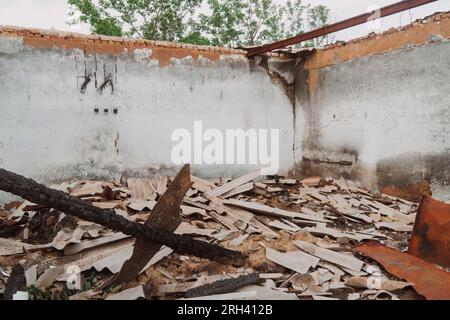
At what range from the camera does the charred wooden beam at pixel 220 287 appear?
12.3ft

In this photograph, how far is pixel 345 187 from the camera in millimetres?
8914

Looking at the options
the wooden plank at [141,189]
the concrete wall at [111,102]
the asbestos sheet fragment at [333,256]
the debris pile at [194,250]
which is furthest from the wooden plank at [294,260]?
the concrete wall at [111,102]

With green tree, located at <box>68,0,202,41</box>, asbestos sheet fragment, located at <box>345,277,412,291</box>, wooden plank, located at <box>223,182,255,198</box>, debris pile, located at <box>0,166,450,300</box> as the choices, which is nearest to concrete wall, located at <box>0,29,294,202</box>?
debris pile, located at <box>0,166,450,300</box>

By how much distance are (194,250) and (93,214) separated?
1.24m

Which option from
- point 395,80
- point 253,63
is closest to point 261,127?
point 253,63

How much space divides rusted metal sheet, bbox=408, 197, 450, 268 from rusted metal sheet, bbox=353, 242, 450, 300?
20 centimetres

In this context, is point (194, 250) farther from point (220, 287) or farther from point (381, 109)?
point (381, 109)

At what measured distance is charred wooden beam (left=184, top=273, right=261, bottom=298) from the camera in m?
3.75

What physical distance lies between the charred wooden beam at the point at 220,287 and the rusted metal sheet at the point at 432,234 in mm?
2579

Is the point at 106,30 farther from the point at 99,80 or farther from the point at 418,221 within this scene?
the point at 418,221

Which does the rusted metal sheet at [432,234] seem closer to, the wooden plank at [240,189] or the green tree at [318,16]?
the wooden plank at [240,189]

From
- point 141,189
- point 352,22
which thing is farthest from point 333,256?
point 352,22

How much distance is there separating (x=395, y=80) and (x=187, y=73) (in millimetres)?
4995

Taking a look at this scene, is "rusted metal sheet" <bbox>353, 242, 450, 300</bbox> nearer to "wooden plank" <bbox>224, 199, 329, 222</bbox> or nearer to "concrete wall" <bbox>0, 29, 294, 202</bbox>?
"wooden plank" <bbox>224, 199, 329, 222</bbox>
